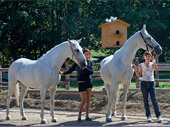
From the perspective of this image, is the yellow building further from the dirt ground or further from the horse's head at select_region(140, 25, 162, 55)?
the horse's head at select_region(140, 25, 162, 55)

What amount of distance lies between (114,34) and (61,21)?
11.0m

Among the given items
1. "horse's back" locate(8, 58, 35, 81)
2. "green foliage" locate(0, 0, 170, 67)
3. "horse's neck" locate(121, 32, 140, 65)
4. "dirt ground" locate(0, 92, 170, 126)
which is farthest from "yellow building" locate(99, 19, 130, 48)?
"green foliage" locate(0, 0, 170, 67)

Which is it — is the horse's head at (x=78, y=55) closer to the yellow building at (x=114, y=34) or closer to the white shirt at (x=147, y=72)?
the white shirt at (x=147, y=72)

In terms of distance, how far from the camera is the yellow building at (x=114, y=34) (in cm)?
938

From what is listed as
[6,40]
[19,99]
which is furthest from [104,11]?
[19,99]

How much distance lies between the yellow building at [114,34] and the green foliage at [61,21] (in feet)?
28.8

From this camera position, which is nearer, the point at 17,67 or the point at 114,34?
the point at 17,67

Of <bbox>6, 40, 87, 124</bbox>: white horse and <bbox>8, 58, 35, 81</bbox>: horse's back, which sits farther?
<bbox>8, 58, 35, 81</bbox>: horse's back

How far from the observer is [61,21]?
19953 mm

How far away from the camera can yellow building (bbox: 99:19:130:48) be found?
9375 millimetres

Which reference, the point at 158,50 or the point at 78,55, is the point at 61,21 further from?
the point at 158,50

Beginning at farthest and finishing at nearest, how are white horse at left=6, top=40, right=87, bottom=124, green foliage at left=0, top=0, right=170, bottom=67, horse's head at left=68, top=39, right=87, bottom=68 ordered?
green foliage at left=0, top=0, right=170, bottom=67
white horse at left=6, top=40, right=87, bottom=124
horse's head at left=68, top=39, right=87, bottom=68

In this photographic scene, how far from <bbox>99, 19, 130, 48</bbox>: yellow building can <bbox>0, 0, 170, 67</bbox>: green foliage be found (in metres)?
8.79

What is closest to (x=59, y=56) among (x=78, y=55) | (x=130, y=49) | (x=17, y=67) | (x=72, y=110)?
(x=78, y=55)
